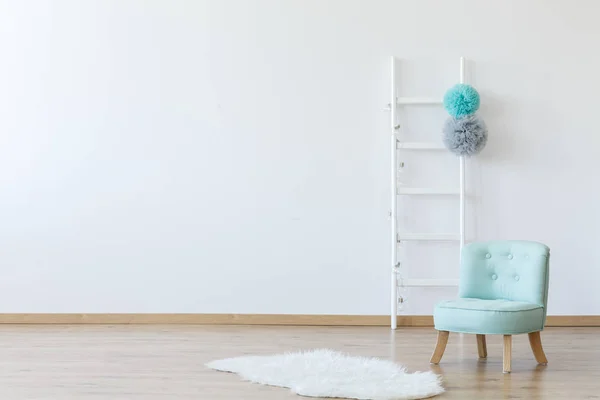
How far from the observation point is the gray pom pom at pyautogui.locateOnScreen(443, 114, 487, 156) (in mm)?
5656

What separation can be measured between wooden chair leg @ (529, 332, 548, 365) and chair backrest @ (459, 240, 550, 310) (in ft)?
0.59

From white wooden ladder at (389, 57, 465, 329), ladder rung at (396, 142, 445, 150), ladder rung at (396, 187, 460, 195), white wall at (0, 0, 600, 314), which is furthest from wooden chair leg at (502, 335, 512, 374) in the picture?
ladder rung at (396, 142, 445, 150)

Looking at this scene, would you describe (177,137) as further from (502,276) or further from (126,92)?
(502,276)

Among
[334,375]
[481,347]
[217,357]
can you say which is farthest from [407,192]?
[334,375]

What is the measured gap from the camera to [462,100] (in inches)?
Answer: 223

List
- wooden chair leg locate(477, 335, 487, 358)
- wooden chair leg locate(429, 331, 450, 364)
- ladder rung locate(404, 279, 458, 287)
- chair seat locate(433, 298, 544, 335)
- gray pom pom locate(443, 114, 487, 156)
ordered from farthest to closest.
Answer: ladder rung locate(404, 279, 458, 287) → gray pom pom locate(443, 114, 487, 156) → wooden chair leg locate(477, 335, 487, 358) → wooden chair leg locate(429, 331, 450, 364) → chair seat locate(433, 298, 544, 335)

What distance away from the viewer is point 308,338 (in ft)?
17.5

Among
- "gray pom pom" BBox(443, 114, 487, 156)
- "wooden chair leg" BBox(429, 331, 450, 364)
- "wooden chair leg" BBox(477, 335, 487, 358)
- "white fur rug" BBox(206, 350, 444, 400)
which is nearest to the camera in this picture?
"white fur rug" BBox(206, 350, 444, 400)

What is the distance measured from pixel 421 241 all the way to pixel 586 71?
172 centimetres

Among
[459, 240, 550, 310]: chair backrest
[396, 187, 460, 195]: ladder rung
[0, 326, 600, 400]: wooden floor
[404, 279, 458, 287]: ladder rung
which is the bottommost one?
[0, 326, 600, 400]: wooden floor

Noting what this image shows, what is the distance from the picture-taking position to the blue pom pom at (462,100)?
5.67 m

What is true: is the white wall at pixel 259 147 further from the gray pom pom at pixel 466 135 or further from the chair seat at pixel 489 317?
the chair seat at pixel 489 317

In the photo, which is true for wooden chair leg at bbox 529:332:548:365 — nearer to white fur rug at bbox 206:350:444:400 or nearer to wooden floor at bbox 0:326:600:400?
wooden floor at bbox 0:326:600:400

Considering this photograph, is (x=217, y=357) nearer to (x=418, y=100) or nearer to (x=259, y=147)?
(x=259, y=147)
